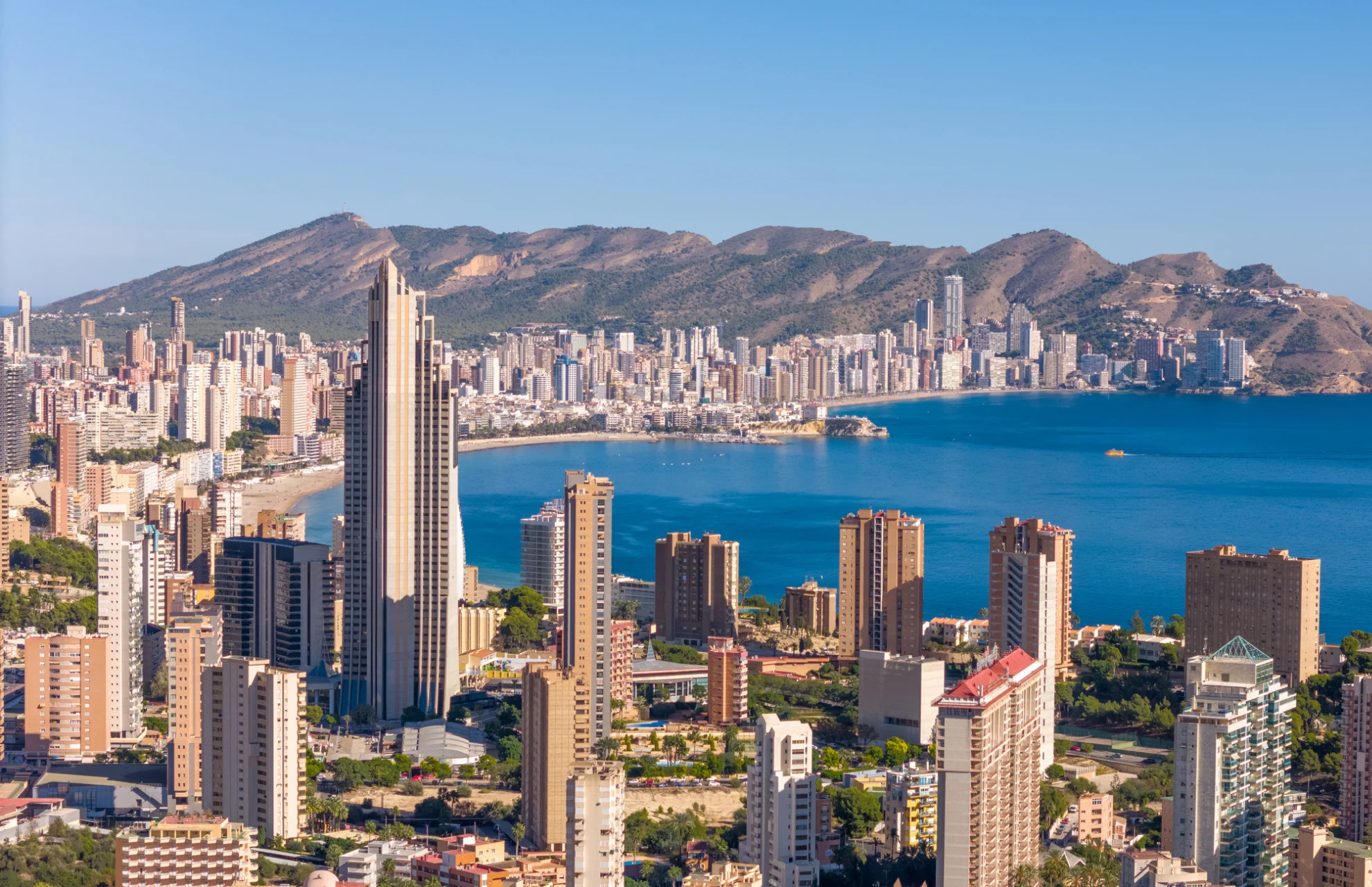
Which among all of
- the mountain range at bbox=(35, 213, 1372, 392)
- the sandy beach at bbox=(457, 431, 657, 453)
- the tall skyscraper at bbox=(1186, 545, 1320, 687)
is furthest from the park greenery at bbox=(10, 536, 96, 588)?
the mountain range at bbox=(35, 213, 1372, 392)

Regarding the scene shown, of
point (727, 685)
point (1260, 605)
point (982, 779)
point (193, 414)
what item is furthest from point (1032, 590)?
point (193, 414)

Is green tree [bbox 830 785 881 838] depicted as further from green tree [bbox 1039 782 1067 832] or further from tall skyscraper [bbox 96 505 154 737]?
tall skyscraper [bbox 96 505 154 737]

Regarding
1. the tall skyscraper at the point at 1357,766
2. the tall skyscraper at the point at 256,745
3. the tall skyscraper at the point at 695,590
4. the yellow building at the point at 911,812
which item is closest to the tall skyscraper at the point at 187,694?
the tall skyscraper at the point at 256,745

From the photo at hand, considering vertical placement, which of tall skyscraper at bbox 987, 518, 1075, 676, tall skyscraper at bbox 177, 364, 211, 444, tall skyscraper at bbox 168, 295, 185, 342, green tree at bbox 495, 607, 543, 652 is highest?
tall skyscraper at bbox 168, 295, 185, 342

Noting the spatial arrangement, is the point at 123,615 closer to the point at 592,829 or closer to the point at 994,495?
the point at 592,829

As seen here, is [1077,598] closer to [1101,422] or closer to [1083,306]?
[1101,422]

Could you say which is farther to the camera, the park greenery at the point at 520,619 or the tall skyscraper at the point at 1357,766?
the park greenery at the point at 520,619

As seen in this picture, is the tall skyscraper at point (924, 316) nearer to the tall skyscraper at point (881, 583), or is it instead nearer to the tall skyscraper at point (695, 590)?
the tall skyscraper at point (695, 590)
